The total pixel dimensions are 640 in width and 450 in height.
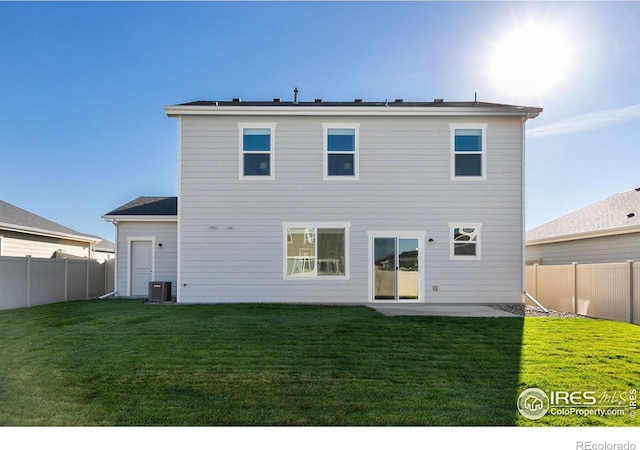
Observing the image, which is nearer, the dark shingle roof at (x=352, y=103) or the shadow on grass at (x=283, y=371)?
the shadow on grass at (x=283, y=371)

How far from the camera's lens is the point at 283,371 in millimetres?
4906

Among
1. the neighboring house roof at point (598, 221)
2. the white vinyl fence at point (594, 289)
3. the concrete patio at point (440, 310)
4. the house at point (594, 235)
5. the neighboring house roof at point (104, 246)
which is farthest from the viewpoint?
the neighboring house roof at point (104, 246)

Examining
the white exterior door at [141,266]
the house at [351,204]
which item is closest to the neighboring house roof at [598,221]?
the house at [351,204]

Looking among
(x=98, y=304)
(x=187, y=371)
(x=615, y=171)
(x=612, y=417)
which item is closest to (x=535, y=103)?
(x=615, y=171)

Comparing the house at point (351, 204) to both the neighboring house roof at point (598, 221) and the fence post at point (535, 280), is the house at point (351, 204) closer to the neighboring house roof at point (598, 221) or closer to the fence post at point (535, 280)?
the fence post at point (535, 280)

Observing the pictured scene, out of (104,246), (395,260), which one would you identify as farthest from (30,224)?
(395,260)

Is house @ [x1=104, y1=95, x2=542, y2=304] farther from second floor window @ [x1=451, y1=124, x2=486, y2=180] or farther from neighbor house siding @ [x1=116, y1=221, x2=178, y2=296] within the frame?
neighbor house siding @ [x1=116, y1=221, x2=178, y2=296]

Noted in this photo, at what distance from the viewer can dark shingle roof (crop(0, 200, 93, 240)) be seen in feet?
46.8

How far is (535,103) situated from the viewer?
1173cm

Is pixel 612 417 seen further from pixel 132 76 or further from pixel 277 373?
pixel 132 76

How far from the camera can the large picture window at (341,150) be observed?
37.7ft

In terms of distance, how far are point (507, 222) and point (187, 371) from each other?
10.0m

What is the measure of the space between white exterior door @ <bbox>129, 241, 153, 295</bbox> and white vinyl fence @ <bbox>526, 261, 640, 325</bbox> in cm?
1327

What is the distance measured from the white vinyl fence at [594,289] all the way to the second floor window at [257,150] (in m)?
9.43
